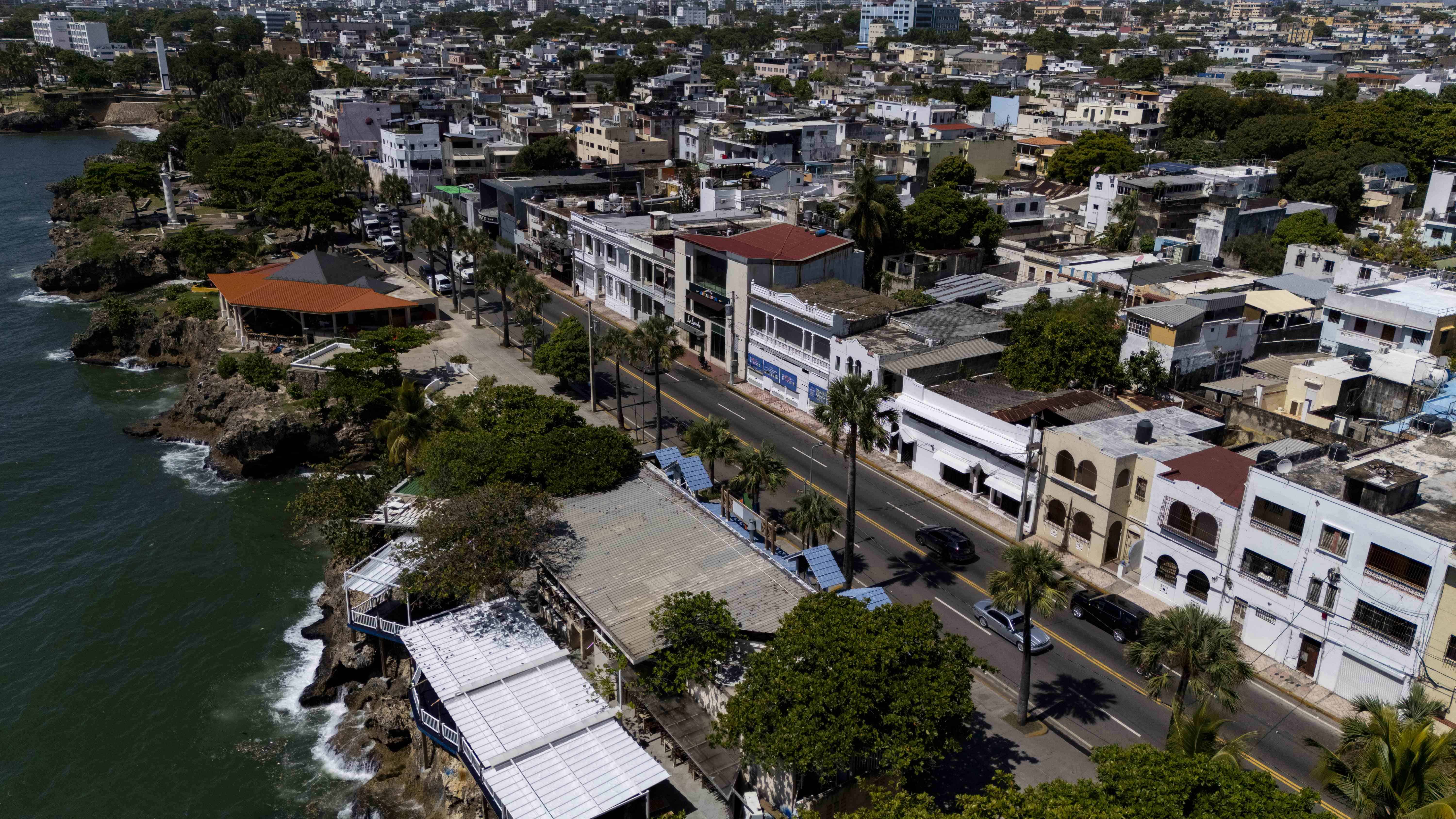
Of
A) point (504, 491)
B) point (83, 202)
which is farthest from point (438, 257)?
point (504, 491)

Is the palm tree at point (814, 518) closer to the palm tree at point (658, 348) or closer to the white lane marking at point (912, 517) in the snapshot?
the white lane marking at point (912, 517)

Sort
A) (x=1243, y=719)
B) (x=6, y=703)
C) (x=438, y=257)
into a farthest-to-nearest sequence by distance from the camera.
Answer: (x=438, y=257) → (x=6, y=703) → (x=1243, y=719)

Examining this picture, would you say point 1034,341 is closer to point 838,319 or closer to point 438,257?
point 838,319

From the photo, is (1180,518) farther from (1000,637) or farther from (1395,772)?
(1395,772)

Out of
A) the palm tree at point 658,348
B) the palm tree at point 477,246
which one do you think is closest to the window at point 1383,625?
the palm tree at point 658,348

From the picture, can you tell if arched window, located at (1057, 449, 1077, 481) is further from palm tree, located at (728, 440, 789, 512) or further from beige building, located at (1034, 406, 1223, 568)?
palm tree, located at (728, 440, 789, 512)

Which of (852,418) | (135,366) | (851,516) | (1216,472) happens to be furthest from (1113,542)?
(135,366)
